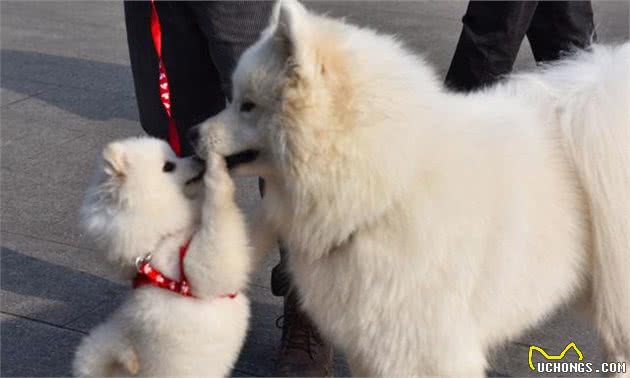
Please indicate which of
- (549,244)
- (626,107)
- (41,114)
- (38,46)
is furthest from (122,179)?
(38,46)

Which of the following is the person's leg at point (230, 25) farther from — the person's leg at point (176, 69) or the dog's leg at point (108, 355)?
the dog's leg at point (108, 355)

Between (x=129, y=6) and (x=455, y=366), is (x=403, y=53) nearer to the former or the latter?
(x=455, y=366)

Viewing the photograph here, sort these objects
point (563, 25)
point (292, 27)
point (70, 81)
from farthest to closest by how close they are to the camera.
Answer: point (70, 81), point (563, 25), point (292, 27)

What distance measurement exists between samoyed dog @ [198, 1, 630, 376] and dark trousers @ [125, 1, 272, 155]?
1.81 feet

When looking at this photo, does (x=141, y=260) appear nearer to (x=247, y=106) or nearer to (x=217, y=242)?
(x=217, y=242)

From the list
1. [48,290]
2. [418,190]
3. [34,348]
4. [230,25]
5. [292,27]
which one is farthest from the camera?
[48,290]

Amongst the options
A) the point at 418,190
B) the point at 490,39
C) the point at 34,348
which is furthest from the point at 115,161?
the point at 490,39

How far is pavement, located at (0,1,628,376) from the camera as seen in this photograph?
3.60 m

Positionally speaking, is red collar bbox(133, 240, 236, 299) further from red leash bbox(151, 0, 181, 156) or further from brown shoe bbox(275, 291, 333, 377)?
brown shoe bbox(275, 291, 333, 377)

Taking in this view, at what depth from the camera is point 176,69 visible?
321 centimetres

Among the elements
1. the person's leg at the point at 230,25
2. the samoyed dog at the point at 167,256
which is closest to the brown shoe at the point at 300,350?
the samoyed dog at the point at 167,256

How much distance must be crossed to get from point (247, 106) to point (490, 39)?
1.68 m

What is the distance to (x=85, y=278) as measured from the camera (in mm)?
4109

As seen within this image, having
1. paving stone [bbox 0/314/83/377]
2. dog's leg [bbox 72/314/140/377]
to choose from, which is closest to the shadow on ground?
paving stone [bbox 0/314/83/377]
